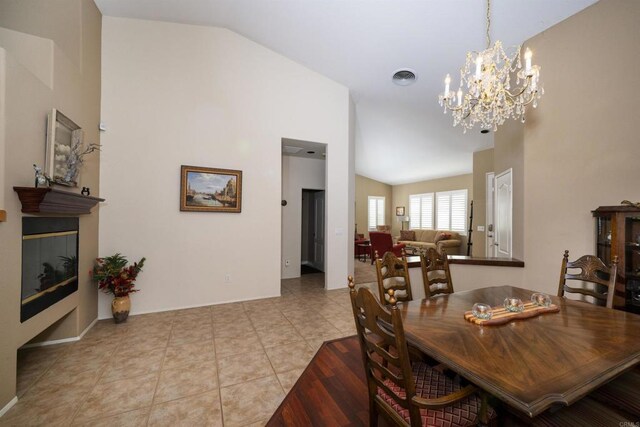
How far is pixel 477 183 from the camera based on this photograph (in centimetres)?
662

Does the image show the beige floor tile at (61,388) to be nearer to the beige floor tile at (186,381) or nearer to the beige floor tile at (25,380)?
the beige floor tile at (25,380)

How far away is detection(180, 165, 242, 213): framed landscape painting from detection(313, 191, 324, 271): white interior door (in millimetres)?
2693

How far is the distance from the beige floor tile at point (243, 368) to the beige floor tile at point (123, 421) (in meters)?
0.52

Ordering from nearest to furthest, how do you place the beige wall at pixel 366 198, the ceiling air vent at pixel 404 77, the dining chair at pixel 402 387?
the dining chair at pixel 402 387, the ceiling air vent at pixel 404 77, the beige wall at pixel 366 198

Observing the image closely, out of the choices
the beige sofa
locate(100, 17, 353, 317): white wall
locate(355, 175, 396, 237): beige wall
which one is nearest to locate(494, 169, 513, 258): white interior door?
locate(100, 17, 353, 317): white wall

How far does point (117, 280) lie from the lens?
3.19m

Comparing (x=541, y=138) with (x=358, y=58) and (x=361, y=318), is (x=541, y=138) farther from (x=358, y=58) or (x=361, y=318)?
(x=361, y=318)

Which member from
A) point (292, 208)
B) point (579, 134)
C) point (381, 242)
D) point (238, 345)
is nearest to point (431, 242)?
point (381, 242)

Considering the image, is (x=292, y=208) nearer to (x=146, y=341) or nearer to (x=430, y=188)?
(x=146, y=341)

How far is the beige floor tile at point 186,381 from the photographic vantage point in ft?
6.52

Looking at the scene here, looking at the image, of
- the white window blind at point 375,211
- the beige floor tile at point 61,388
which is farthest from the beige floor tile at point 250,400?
the white window blind at point 375,211

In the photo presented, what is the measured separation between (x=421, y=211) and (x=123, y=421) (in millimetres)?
9939

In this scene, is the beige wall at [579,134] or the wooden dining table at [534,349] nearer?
the wooden dining table at [534,349]

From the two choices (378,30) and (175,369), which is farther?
A: (378,30)
